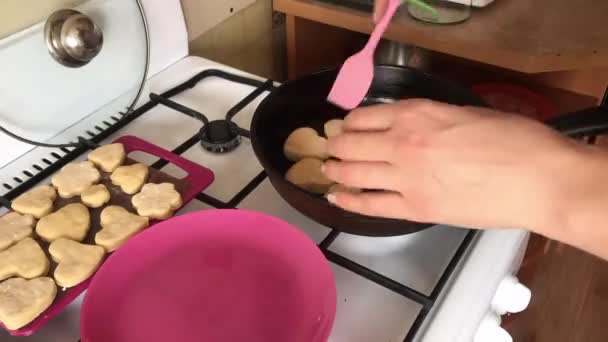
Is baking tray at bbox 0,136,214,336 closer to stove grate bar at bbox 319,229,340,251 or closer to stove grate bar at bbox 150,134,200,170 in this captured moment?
stove grate bar at bbox 150,134,200,170

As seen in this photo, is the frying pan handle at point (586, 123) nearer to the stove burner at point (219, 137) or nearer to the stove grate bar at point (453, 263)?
the stove grate bar at point (453, 263)

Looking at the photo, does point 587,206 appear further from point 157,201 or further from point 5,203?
point 5,203

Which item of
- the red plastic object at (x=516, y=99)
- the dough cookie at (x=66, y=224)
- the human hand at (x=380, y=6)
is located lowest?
the red plastic object at (x=516, y=99)

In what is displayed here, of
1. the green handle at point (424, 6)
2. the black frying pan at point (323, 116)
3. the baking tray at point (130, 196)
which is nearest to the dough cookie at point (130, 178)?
the baking tray at point (130, 196)

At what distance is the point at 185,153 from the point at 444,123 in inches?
11.8

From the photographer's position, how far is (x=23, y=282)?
43 centimetres

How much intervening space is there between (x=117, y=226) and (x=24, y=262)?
0.24ft

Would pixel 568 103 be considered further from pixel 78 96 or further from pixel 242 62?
pixel 78 96

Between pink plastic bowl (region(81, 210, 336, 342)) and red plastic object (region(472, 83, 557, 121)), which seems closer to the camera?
pink plastic bowl (region(81, 210, 336, 342))

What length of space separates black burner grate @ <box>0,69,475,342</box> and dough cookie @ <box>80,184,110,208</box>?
8 cm

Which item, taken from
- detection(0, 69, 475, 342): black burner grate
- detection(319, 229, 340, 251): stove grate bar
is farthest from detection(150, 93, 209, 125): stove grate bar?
detection(319, 229, 340, 251): stove grate bar

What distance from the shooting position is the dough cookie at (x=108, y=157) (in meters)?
0.54

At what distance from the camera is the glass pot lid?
0.55 meters

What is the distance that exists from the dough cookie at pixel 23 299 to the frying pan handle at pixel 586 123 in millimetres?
440
